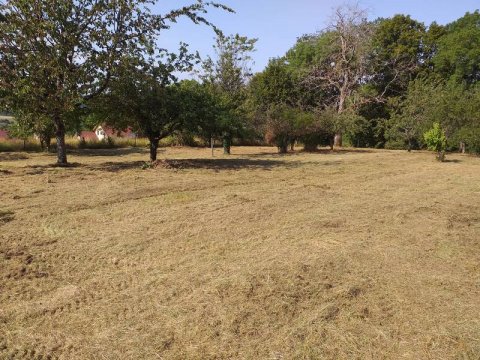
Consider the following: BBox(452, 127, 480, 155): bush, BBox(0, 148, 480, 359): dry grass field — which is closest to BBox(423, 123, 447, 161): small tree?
BBox(452, 127, 480, 155): bush

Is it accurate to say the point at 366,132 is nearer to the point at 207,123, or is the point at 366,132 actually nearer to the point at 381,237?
the point at 207,123

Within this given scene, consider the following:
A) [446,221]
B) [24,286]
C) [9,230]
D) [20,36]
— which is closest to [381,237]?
[446,221]

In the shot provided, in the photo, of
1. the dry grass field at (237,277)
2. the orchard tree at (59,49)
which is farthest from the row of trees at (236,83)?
the dry grass field at (237,277)

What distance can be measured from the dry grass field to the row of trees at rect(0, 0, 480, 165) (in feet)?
19.9

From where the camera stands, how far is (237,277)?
417 cm

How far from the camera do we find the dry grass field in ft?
10.0

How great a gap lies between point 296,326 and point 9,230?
4683mm

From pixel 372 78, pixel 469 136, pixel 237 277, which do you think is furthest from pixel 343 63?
pixel 237 277

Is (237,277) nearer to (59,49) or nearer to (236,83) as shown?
(59,49)

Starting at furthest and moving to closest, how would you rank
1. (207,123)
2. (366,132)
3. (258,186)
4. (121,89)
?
(366,132) < (207,123) < (121,89) < (258,186)

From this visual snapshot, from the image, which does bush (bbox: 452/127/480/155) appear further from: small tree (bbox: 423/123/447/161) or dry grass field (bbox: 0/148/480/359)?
dry grass field (bbox: 0/148/480/359)

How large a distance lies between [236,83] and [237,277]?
22016 millimetres

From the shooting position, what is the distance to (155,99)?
13.6 metres

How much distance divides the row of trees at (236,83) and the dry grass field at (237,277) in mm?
6080
